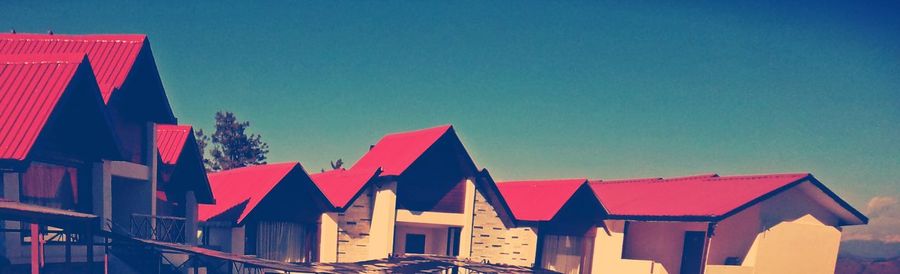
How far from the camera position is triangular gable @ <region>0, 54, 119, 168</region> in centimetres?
1109

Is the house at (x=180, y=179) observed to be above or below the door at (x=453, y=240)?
above

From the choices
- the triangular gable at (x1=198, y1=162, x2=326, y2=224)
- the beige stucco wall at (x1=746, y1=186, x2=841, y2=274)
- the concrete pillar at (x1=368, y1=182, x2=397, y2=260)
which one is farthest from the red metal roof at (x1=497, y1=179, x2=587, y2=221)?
the triangular gable at (x1=198, y1=162, x2=326, y2=224)

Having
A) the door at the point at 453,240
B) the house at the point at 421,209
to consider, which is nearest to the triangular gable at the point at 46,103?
the house at the point at 421,209

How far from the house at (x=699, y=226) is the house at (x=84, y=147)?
55.6 feet

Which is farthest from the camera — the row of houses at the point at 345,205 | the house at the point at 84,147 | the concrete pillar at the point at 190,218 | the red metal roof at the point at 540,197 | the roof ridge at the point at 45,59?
the red metal roof at the point at 540,197

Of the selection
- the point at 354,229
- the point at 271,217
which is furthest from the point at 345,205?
the point at 271,217

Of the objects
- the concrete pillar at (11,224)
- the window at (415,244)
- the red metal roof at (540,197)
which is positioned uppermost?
the concrete pillar at (11,224)

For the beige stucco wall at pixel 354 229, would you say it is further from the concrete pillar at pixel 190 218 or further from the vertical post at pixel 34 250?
the vertical post at pixel 34 250

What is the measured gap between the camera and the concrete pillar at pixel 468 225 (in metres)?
24.6

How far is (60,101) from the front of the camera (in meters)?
11.8

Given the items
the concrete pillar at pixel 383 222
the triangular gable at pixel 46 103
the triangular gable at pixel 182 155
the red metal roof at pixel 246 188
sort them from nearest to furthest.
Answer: the triangular gable at pixel 46 103, the triangular gable at pixel 182 155, the red metal roof at pixel 246 188, the concrete pillar at pixel 383 222

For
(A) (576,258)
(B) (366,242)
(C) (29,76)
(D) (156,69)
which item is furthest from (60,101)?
(A) (576,258)

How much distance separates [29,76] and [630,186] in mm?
28717

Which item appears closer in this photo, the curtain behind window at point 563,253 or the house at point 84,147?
the house at point 84,147
